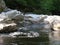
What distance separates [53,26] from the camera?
1981 centimetres

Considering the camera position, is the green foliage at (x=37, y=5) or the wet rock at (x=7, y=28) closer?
the wet rock at (x=7, y=28)

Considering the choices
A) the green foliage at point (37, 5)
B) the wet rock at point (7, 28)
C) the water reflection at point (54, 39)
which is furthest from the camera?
the green foliage at point (37, 5)

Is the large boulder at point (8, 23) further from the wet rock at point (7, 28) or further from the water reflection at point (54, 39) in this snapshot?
the water reflection at point (54, 39)

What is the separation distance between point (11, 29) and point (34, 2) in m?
23.6

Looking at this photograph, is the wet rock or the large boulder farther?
the large boulder

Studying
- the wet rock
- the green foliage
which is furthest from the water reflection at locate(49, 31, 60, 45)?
the green foliage

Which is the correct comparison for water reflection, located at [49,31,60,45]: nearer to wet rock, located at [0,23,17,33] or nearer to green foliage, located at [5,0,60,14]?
wet rock, located at [0,23,17,33]

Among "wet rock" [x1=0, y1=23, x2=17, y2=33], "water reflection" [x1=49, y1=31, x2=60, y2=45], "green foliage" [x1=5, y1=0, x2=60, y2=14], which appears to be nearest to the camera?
"water reflection" [x1=49, y1=31, x2=60, y2=45]

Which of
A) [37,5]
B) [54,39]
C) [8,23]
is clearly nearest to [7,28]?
[8,23]

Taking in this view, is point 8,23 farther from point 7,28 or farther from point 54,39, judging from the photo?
point 54,39

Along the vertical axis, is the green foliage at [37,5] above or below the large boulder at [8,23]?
below

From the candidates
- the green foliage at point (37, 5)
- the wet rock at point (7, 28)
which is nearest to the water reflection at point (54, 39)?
the wet rock at point (7, 28)

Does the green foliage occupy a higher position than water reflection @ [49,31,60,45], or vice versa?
water reflection @ [49,31,60,45]

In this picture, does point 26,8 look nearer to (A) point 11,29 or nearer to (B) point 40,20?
(B) point 40,20
